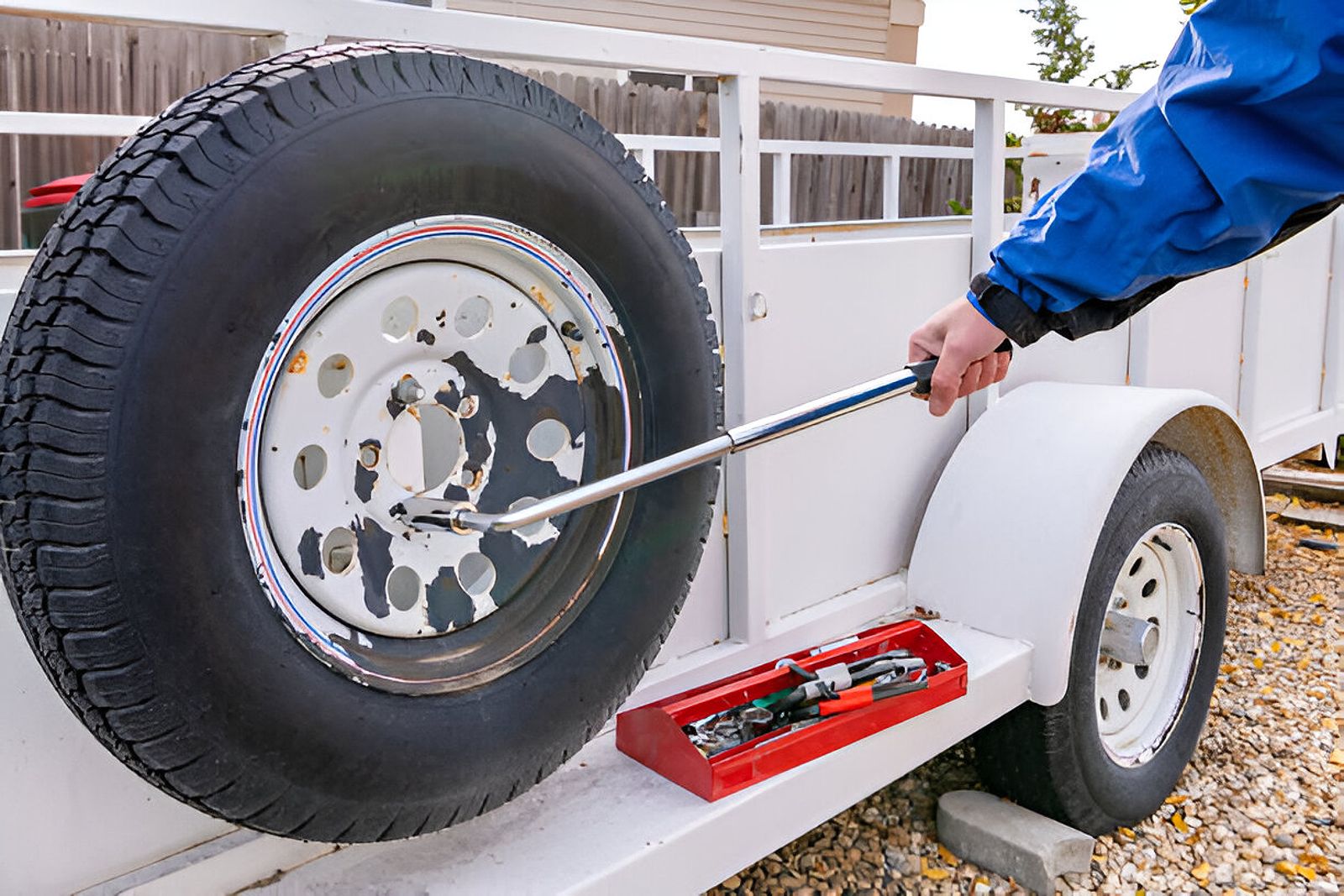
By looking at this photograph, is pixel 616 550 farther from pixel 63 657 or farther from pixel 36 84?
pixel 36 84

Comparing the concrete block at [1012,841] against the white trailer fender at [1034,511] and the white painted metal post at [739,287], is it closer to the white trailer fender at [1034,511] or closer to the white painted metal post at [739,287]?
the white trailer fender at [1034,511]

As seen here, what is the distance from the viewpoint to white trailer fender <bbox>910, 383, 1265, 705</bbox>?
2.54 metres

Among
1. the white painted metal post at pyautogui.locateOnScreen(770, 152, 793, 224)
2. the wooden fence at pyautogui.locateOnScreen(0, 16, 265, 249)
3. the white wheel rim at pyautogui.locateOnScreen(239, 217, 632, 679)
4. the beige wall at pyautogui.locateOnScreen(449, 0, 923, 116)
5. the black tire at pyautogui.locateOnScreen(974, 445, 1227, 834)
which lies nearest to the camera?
the white wheel rim at pyautogui.locateOnScreen(239, 217, 632, 679)

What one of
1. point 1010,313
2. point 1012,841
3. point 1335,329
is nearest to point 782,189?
point 1335,329

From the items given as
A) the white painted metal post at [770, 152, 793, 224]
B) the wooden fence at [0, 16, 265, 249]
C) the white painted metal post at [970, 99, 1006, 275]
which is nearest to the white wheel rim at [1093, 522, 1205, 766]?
the white painted metal post at [970, 99, 1006, 275]

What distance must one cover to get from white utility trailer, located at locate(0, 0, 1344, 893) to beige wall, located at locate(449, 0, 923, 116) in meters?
8.10

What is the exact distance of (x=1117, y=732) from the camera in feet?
10.00

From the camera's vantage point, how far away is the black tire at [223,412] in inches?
49.9

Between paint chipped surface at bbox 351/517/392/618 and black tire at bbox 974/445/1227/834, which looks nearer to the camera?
paint chipped surface at bbox 351/517/392/618

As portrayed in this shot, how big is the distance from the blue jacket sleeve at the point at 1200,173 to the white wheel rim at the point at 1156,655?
1.50m

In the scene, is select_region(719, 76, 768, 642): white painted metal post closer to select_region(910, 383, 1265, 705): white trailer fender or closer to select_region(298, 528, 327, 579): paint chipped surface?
select_region(910, 383, 1265, 705): white trailer fender

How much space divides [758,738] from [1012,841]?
1.05m

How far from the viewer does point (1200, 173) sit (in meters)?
1.45

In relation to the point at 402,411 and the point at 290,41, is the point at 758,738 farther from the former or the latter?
the point at 290,41
